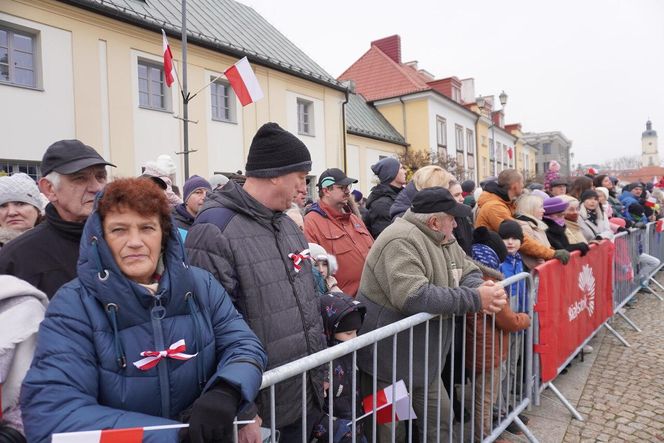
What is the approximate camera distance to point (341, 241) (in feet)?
12.5

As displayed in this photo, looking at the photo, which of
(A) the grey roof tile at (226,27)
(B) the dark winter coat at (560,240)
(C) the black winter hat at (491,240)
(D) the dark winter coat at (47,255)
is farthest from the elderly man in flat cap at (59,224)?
(A) the grey roof tile at (226,27)

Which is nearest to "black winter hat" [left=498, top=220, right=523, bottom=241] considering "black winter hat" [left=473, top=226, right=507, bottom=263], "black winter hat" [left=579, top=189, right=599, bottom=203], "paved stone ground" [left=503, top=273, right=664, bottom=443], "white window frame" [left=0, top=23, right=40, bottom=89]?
"black winter hat" [left=473, top=226, right=507, bottom=263]

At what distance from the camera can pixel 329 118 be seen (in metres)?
18.0

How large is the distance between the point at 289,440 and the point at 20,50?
10448 millimetres

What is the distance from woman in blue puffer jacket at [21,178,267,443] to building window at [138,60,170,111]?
35.7 feet

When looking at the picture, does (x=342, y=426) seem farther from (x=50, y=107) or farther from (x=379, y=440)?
(x=50, y=107)

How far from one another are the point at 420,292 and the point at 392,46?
30.5 metres

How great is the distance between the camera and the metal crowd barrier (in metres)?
2.52

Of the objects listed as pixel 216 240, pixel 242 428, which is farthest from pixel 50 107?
pixel 242 428

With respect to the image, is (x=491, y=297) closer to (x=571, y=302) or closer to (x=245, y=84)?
(x=571, y=302)

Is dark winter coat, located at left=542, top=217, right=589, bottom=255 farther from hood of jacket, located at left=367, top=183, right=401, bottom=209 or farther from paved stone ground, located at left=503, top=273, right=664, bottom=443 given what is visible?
hood of jacket, located at left=367, top=183, right=401, bottom=209

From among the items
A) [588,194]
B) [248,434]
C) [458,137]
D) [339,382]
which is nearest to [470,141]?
Answer: [458,137]

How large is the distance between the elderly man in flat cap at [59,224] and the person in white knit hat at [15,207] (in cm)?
87

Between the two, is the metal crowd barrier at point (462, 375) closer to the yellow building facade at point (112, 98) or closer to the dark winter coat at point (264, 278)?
the dark winter coat at point (264, 278)
